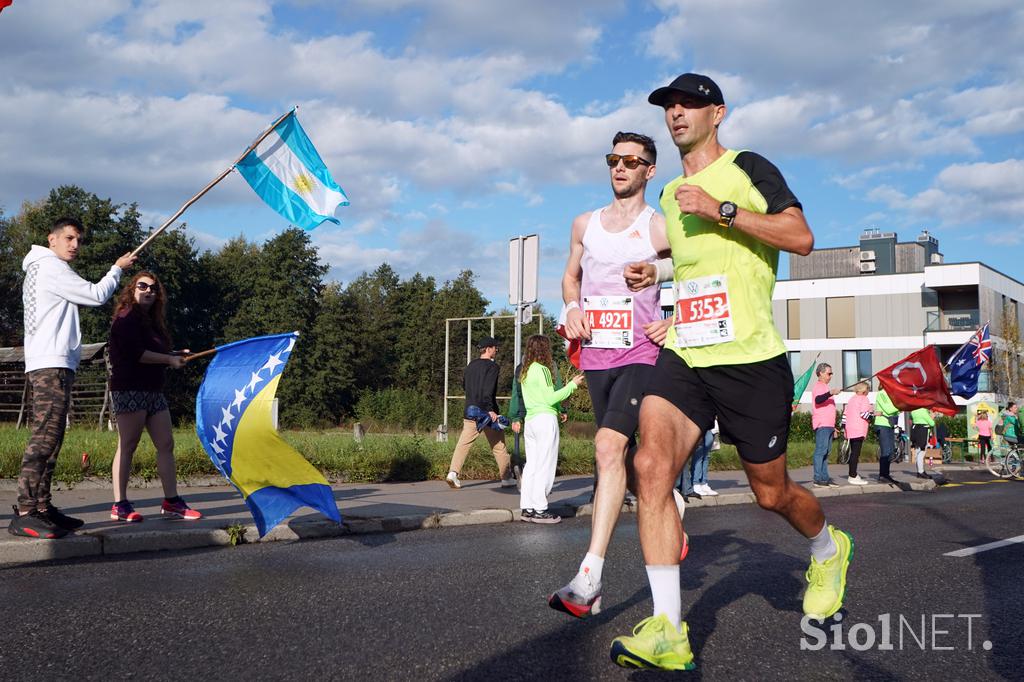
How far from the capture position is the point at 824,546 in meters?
4.35

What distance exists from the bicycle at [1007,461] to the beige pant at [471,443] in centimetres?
1538

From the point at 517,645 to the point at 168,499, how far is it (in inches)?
190

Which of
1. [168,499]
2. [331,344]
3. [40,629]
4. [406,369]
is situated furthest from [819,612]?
[406,369]

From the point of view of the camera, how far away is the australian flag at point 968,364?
2222 cm

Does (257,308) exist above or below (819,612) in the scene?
above

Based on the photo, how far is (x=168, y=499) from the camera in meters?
7.97

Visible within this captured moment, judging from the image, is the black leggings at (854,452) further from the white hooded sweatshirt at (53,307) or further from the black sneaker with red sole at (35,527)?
the black sneaker with red sole at (35,527)

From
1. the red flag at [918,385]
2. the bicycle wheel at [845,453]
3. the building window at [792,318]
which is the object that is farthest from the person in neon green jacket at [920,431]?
the building window at [792,318]

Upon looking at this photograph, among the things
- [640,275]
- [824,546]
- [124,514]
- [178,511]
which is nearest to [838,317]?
[178,511]

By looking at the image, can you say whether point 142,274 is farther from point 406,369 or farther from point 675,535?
point 406,369

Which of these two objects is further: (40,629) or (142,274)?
(142,274)

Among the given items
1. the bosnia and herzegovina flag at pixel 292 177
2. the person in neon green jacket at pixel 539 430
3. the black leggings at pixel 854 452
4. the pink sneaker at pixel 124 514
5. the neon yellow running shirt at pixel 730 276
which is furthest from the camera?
the black leggings at pixel 854 452

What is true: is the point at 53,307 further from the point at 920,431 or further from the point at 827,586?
the point at 920,431

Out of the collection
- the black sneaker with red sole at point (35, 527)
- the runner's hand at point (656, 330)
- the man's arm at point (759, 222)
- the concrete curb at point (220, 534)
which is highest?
the man's arm at point (759, 222)
